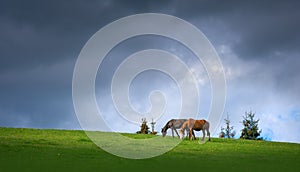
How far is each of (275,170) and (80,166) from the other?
8.91 m

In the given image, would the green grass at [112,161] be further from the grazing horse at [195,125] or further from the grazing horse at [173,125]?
the grazing horse at [173,125]

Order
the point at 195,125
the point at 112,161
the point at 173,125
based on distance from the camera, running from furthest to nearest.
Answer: the point at 173,125 < the point at 195,125 < the point at 112,161

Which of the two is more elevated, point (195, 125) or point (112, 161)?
point (195, 125)

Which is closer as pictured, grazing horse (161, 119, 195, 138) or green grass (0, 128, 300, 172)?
green grass (0, 128, 300, 172)

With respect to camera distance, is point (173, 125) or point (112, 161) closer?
point (112, 161)

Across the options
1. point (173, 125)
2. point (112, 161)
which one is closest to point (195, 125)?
point (173, 125)

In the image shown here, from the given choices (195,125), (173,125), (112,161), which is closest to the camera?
(112,161)

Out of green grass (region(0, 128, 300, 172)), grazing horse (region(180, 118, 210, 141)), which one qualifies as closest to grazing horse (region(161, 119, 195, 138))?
grazing horse (region(180, 118, 210, 141))

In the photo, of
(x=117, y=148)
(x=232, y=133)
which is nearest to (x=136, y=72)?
(x=117, y=148)

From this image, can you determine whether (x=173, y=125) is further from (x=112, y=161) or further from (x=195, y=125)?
(x=112, y=161)

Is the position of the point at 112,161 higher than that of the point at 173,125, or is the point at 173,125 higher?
the point at 173,125

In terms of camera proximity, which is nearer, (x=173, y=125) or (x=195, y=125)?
(x=195, y=125)

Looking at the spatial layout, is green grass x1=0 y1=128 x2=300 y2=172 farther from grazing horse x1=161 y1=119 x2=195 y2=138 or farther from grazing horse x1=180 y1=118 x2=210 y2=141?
grazing horse x1=161 y1=119 x2=195 y2=138

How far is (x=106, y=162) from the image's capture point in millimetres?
20141
